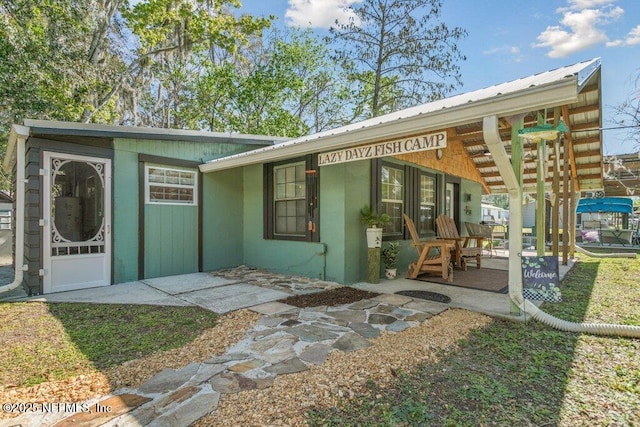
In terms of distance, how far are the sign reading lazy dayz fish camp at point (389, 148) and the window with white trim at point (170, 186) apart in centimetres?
292

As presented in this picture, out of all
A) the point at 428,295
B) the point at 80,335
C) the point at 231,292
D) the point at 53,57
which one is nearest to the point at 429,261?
A: the point at 428,295

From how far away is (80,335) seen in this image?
3.07 m

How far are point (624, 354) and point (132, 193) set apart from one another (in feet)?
21.0

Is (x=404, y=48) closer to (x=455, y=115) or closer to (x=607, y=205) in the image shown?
(x=607, y=205)

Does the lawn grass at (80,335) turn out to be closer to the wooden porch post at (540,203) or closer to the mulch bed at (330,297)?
the mulch bed at (330,297)

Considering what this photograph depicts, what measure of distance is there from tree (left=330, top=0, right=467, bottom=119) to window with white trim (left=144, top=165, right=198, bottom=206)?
9.55 metres

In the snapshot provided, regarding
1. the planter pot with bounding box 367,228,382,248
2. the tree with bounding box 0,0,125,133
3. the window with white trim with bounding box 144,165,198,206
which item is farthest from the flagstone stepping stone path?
the tree with bounding box 0,0,125,133

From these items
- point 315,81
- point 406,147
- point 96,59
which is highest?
point 315,81

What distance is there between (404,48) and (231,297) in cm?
1184

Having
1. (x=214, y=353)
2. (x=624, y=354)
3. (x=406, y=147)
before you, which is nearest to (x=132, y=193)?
(x=214, y=353)

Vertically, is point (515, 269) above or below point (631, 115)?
below

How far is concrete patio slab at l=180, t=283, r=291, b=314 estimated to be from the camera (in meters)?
4.06

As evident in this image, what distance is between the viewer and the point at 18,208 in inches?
173

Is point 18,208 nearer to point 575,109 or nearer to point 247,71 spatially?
point 575,109
